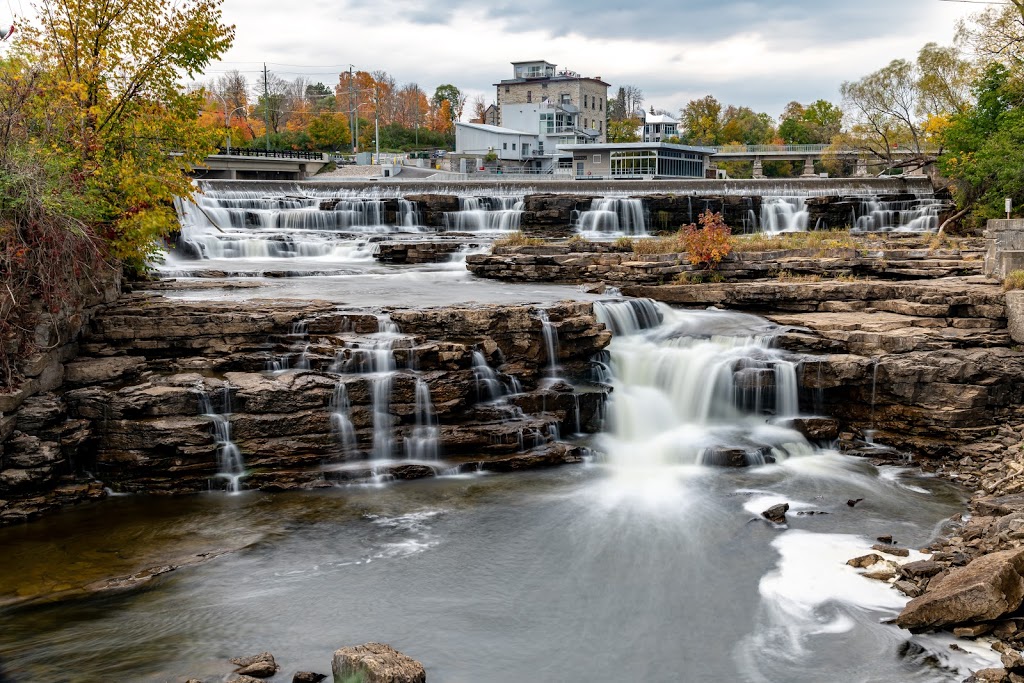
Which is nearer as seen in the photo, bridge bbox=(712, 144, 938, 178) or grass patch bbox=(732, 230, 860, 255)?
grass patch bbox=(732, 230, 860, 255)

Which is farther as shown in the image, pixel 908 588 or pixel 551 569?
pixel 551 569

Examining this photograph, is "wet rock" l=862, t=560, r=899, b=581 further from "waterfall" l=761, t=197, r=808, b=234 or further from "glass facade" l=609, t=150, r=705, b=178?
"glass facade" l=609, t=150, r=705, b=178

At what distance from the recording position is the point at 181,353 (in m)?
13.2

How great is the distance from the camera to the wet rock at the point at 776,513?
10.7m

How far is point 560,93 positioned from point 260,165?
44884mm

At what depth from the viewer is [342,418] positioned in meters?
12.3

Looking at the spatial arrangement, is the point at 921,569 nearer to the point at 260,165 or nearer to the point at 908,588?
the point at 908,588

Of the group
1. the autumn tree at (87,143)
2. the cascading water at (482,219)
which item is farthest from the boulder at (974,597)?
the cascading water at (482,219)

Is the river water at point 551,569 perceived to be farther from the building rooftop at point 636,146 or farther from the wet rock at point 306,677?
the building rooftop at point 636,146

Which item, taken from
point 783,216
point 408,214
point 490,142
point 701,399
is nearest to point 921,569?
point 701,399

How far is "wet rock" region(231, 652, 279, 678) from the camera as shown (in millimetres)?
7191

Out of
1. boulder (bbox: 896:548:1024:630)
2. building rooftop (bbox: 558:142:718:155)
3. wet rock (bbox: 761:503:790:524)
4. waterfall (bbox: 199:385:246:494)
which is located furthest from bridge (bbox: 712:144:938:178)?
boulder (bbox: 896:548:1024:630)

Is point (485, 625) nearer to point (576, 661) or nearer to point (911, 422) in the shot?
point (576, 661)

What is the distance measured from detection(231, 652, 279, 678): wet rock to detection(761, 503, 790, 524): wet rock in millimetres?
6431
